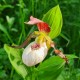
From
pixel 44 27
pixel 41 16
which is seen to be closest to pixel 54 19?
pixel 44 27

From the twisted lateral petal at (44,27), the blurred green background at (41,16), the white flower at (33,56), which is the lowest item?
the blurred green background at (41,16)

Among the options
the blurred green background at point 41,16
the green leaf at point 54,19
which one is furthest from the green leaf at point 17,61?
the blurred green background at point 41,16

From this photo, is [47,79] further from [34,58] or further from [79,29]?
[79,29]

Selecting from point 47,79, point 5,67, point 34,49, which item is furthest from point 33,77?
point 5,67

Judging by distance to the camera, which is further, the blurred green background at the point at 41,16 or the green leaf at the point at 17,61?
the blurred green background at the point at 41,16

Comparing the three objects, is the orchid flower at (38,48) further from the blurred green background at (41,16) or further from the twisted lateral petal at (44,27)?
the blurred green background at (41,16)

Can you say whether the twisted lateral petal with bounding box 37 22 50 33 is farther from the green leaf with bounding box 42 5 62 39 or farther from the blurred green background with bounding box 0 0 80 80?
the blurred green background with bounding box 0 0 80 80
